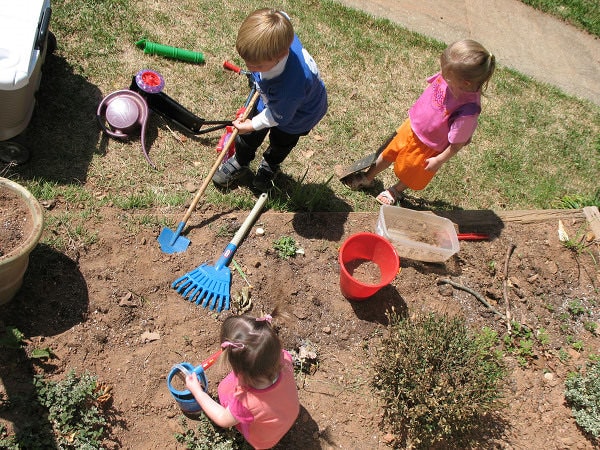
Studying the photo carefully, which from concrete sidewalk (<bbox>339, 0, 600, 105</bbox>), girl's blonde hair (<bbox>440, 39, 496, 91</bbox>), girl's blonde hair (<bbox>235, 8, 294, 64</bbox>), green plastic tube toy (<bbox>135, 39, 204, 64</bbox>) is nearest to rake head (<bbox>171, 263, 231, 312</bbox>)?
girl's blonde hair (<bbox>235, 8, 294, 64</bbox>)

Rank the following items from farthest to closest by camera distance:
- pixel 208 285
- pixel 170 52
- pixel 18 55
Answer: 1. pixel 170 52
2. pixel 208 285
3. pixel 18 55

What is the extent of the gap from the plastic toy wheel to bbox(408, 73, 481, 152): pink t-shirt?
2709mm

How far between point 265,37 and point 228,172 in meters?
1.25

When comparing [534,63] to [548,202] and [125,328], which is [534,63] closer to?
[548,202]

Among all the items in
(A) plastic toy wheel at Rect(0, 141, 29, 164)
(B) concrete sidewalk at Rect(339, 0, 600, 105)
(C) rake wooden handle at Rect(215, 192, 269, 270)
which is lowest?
(A) plastic toy wheel at Rect(0, 141, 29, 164)

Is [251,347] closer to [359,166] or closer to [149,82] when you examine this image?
[359,166]

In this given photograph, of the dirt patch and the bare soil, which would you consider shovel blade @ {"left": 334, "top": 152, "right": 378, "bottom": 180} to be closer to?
the bare soil

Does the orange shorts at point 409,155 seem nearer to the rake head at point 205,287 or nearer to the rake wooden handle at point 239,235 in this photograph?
the rake wooden handle at point 239,235

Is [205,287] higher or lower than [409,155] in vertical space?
lower

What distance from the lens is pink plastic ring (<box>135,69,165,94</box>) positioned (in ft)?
12.8

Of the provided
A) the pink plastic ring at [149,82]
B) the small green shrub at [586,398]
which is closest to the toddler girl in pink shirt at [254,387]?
the small green shrub at [586,398]

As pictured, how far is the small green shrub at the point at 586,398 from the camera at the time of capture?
3131 millimetres

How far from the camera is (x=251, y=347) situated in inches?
90.1

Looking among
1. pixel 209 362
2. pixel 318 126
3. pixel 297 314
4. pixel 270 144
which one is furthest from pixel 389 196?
pixel 209 362
